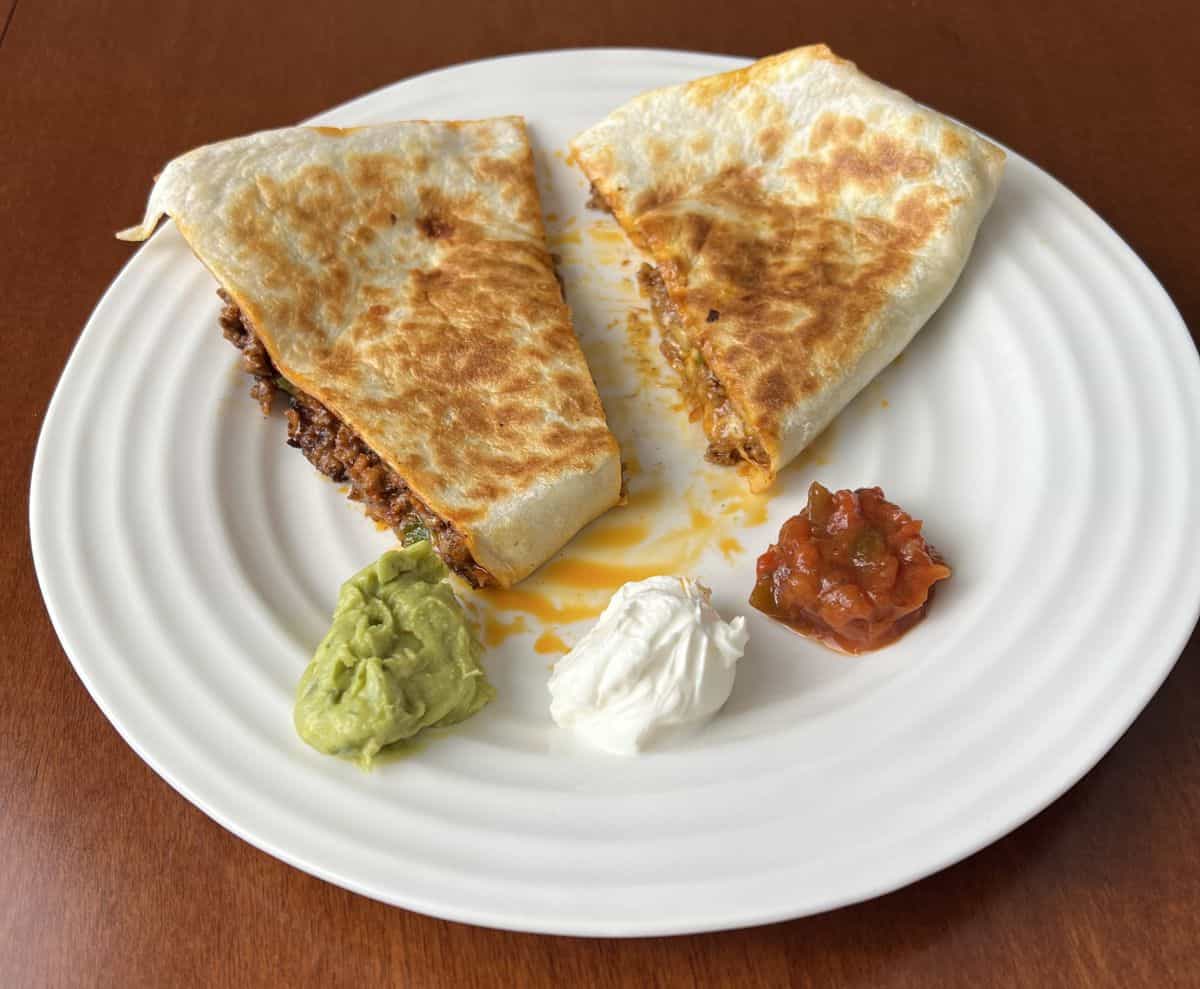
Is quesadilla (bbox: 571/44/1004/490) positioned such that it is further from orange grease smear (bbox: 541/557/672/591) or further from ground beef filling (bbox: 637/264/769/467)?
orange grease smear (bbox: 541/557/672/591)

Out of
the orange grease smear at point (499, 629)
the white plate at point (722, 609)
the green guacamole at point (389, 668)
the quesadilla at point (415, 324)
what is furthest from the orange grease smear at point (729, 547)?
the green guacamole at point (389, 668)

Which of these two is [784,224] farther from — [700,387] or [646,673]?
[646,673]

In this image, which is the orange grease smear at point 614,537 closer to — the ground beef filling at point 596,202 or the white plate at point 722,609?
the white plate at point 722,609

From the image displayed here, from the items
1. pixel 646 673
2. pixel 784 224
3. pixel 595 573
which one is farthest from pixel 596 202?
pixel 646 673

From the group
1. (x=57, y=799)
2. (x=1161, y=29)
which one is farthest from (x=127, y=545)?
(x=1161, y=29)

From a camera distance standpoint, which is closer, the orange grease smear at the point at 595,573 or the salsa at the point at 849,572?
the salsa at the point at 849,572

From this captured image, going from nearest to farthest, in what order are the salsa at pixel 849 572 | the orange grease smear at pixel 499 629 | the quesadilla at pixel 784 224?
the salsa at pixel 849 572 → the orange grease smear at pixel 499 629 → the quesadilla at pixel 784 224
